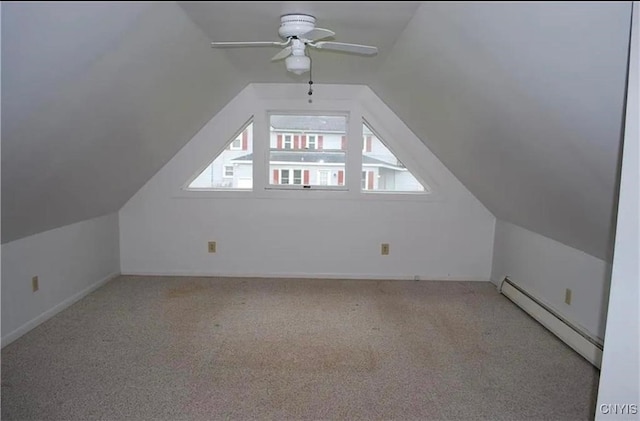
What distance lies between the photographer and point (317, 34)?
6.78 feet

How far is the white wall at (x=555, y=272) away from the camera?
8.93ft

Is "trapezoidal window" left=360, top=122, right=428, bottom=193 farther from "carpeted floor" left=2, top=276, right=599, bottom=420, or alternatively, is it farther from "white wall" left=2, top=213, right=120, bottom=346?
"white wall" left=2, top=213, right=120, bottom=346

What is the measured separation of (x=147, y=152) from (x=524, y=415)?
10.2 feet

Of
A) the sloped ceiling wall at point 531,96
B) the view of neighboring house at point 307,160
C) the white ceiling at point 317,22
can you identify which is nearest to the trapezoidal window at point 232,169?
the view of neighboring house at point 307,160

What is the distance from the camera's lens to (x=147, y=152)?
11.1 feet

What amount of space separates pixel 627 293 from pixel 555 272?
197cm

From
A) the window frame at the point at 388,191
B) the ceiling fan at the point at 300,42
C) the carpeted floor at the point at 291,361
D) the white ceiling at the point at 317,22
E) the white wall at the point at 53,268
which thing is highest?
the white ceiling at the point at 317,22

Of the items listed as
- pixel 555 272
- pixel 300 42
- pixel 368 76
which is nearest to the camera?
pixel 300 42

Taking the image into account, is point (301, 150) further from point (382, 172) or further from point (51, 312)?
point (51, 312)

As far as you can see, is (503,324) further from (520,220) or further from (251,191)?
(251,191)

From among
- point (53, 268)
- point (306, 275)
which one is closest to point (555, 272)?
point (306, 275)

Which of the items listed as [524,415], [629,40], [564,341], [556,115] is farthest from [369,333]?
[629,40]

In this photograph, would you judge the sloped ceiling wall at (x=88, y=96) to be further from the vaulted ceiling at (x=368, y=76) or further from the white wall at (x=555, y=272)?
the white wall at (x=555, y=272)

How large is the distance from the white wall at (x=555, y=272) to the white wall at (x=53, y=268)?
3.78 meters
